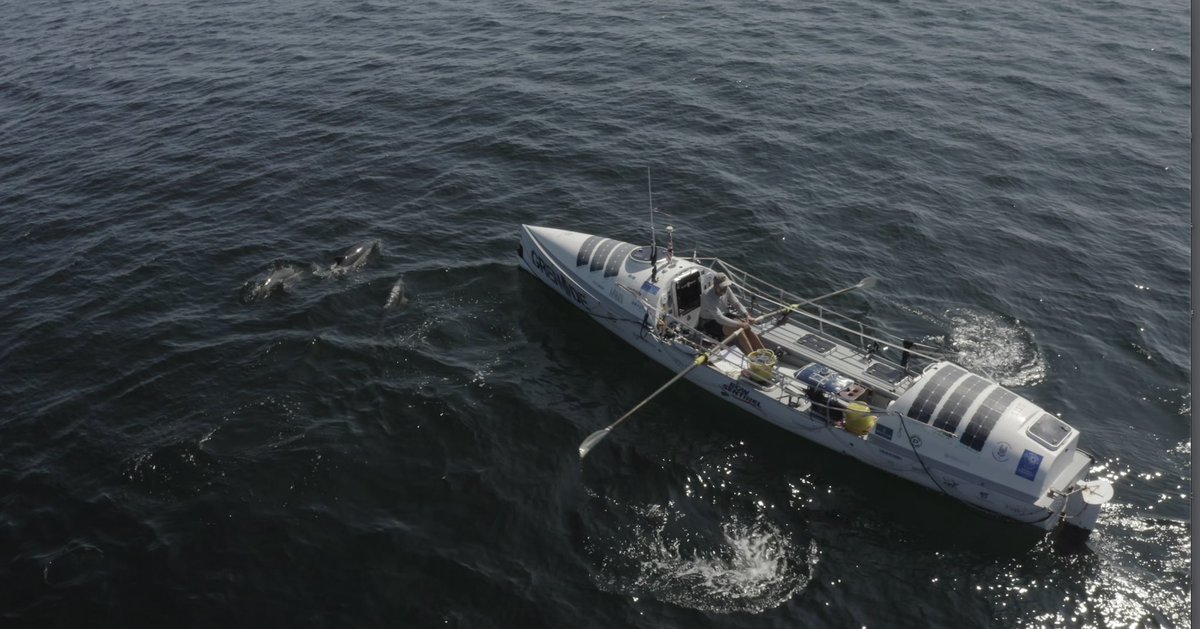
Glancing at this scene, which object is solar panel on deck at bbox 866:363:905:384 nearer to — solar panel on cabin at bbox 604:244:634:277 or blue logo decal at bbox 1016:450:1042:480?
blue logo decal at bbox 1016:450:1042:480

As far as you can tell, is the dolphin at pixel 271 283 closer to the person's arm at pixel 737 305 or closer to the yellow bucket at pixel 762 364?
the person's arm at pixel 737 305

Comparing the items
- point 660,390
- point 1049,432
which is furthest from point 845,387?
point 660,390

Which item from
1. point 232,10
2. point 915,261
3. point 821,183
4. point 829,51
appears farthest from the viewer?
point 232,10

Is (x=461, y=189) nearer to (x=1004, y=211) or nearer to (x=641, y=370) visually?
(x=641, y=370)

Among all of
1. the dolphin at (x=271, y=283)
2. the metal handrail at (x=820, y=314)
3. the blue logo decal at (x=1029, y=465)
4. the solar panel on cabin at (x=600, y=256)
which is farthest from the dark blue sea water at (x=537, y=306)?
the solar panel on cabin at (x=600, y=256)

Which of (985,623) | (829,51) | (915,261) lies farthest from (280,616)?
(829,51)
